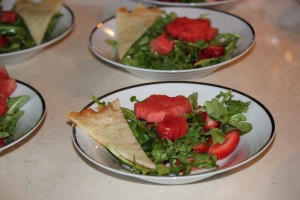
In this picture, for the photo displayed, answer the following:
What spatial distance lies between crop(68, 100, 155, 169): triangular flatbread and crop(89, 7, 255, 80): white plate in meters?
0.37

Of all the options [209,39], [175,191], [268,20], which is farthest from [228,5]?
[175,191]

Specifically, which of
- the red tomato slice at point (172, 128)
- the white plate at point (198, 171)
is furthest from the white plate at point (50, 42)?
the red tomato slice at point (172, 128)

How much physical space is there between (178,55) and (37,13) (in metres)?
0.67

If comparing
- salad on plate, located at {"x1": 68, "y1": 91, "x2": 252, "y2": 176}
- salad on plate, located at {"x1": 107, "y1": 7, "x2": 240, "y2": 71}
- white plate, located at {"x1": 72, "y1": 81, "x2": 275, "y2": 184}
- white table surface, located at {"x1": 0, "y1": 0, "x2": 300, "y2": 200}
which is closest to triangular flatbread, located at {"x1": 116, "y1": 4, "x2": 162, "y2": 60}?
salad on plate, located at {"x1": 107, "y1": 7, "x2": 240, "y2": 71}

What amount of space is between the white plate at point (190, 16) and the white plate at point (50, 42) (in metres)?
0.14

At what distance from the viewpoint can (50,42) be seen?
2.10 metres

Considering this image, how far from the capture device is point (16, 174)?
154 centimetres

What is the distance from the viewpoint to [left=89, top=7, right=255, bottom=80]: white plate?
187 centimetres

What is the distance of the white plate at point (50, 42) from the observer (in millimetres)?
2083

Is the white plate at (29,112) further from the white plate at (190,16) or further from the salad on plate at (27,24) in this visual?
the salad on plate at (27,24)

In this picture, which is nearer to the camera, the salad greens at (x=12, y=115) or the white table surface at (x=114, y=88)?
the white table surface at (x=114, y=88)

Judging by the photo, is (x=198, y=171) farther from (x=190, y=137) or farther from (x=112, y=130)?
(x=112, y=130)

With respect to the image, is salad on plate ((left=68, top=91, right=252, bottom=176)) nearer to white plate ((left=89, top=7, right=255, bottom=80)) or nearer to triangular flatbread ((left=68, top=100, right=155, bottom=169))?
triangular flatbread ((left=68, top=100, right=155, bottom=169))

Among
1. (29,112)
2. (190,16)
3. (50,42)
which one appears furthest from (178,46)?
(29,112)
